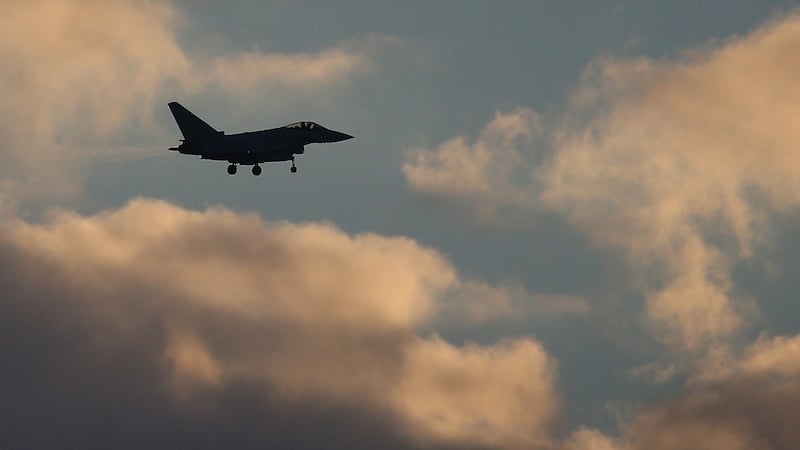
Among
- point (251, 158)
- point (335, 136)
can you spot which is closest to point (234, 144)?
point (251, 158)

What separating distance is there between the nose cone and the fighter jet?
219 inches

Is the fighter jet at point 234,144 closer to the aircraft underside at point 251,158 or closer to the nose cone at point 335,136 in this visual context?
the aircraft underside at point 251,158

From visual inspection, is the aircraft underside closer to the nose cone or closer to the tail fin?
the tail fin

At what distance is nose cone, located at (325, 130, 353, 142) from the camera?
604ft

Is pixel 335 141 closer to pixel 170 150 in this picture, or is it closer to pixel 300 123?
pixel 300 123

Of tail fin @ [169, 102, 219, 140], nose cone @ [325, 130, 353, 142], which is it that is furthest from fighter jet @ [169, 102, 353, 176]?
nose cone @ [325, 130, 353, 142]

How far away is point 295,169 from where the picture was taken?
174250mm

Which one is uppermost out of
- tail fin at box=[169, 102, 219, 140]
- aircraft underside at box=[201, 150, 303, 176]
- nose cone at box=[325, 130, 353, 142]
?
nose cone at box=[325, 130, 353, 142]

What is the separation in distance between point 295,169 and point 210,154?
9.62m

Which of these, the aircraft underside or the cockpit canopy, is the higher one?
the cockpit canopy

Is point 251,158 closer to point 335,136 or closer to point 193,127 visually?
point 193,127

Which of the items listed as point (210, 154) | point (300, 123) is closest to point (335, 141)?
point (300, 123)

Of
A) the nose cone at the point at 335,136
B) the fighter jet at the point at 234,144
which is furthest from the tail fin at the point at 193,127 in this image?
the nose cone at the point at 335,136

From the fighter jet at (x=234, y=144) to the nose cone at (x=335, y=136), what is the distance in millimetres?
5552
